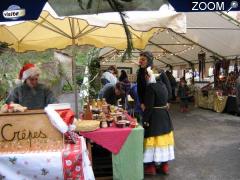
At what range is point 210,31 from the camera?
12.8 m

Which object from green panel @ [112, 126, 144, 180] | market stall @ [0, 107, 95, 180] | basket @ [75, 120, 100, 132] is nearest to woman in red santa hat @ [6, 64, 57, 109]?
basket @ [75, 120, 100, 132]

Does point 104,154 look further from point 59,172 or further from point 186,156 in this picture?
point 59,172

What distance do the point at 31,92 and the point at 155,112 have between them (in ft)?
6.53

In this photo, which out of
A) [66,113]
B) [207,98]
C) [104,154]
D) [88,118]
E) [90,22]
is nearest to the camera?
[66,113]

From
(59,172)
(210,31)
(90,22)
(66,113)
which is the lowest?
(59,172)

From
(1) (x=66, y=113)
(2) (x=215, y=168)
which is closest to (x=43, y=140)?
(1) (x=66, y=113)

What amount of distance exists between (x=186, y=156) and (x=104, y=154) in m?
1.84

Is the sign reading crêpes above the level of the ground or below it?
above

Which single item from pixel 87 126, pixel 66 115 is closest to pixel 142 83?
pixel 87 126

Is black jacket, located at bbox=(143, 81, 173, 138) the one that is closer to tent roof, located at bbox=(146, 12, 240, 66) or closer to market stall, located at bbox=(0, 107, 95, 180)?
market stall, located at bbox=(0, 107, 95, 180)

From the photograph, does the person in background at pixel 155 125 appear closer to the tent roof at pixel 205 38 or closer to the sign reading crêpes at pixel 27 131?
the sign reading crêpes at pixel 27 131

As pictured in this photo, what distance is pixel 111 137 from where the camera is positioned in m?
4.67
